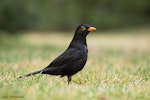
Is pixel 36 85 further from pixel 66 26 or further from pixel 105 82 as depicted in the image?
pixel 66 26

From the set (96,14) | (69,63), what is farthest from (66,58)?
(96,14)

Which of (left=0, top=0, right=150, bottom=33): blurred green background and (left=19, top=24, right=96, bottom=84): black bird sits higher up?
(left=0, top=0, right=150, bottom=33): blurred green background

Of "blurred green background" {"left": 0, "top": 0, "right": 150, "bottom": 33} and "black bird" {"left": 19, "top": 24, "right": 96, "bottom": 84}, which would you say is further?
"blurred green background" {"left": 0, "top": 0, "right": 150, "bottom": 33}

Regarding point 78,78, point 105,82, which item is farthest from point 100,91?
point 78,78

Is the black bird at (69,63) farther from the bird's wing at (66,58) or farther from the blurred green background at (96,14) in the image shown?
the blurred green background at (96,14)

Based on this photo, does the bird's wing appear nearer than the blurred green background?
Yes

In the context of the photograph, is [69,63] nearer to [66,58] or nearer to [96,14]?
[66,58]

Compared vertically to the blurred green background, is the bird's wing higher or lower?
lower

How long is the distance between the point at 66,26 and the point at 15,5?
19.5m

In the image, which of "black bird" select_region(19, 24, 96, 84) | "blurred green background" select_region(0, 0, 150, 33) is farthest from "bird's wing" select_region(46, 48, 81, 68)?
"blurred green background" select_region(0, 0, 150, 33)

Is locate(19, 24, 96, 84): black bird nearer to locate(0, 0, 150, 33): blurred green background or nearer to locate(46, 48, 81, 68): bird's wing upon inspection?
locate(46, 48, 81, 68): bird's wing

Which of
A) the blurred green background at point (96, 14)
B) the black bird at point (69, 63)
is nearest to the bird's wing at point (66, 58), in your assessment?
the black bird at point (69, 63)

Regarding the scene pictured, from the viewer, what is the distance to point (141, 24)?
40.4 meters

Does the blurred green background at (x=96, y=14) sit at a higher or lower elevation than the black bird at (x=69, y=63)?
higher
